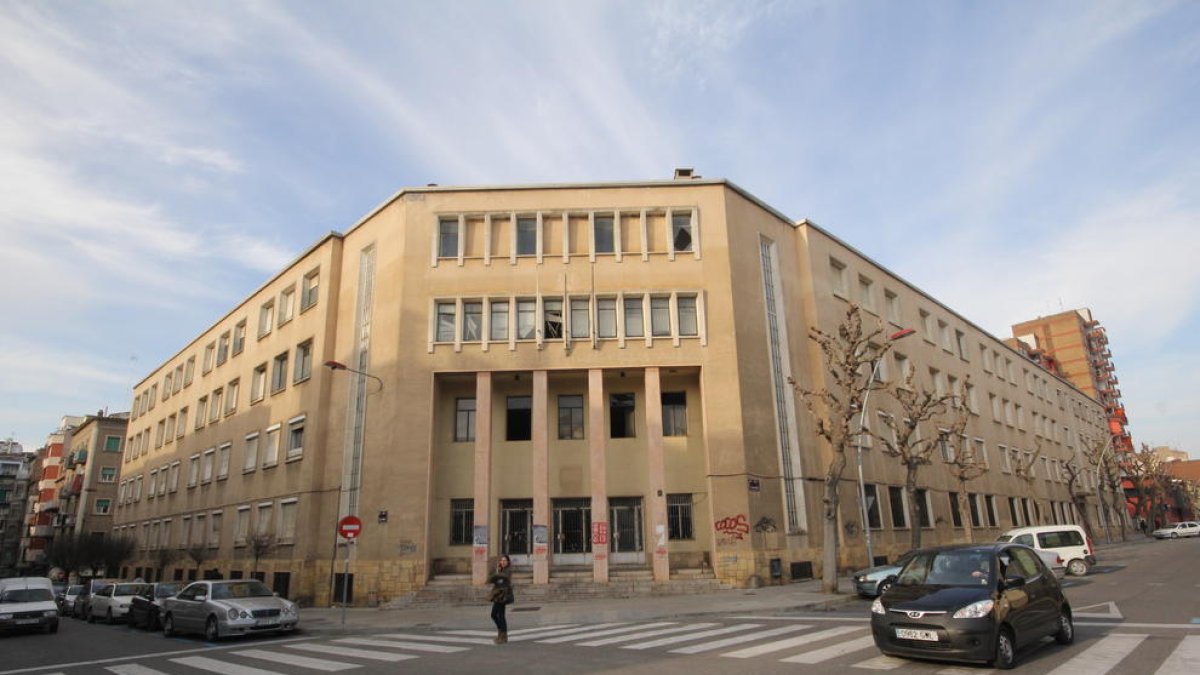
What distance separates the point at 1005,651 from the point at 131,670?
13474mm

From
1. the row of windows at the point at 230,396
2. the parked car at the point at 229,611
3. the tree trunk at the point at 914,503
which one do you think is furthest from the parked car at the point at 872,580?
the row of windows at the point at 230,396

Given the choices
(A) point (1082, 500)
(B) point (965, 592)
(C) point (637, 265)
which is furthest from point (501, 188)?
(A) point (1082, 500)

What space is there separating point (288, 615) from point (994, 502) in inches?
1619

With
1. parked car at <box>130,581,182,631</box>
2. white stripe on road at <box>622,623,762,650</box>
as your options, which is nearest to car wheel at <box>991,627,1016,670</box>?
white stripe on road at <box>622,623,762,650</box>

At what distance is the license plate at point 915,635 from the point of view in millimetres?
8219

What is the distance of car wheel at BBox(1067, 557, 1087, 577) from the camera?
77.1 ft

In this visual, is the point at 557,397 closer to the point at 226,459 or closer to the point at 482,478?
the point at 482,478

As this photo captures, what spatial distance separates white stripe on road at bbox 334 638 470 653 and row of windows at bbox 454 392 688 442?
12.2 meters

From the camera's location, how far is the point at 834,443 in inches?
819

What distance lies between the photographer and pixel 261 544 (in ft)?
89.5

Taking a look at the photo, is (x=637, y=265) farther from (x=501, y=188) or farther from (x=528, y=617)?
(x=528, y=617)

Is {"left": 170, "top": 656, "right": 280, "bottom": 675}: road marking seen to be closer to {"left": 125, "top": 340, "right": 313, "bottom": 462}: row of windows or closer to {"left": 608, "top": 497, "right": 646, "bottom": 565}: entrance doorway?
{"left": 608, "top": 497, "right": 646, "bottom": 565}: entrance doorway

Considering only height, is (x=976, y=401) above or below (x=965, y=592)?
above

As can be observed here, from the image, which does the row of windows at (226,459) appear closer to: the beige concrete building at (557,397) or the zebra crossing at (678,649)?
the beige concrete building at (557,397)
